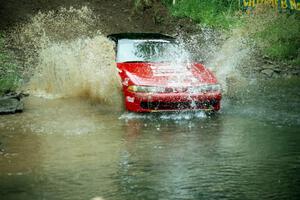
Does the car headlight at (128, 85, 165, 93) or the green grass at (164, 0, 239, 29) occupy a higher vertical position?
the green grass at (164, 0, 239, 29)

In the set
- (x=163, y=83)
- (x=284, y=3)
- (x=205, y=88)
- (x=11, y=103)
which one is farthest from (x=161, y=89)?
(x=284, y=3)

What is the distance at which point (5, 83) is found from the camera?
42.7 ft

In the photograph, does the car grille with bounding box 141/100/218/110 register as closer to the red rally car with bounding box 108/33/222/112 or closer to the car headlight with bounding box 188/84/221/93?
the red rally car with bounding box 108/33/222/112

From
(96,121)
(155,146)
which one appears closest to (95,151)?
(155,146)

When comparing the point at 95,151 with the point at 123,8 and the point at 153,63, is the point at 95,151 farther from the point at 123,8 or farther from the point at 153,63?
the point at 123,8

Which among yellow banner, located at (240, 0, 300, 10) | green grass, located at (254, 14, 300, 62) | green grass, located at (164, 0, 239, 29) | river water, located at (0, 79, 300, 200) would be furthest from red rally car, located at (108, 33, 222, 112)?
yellow banner, located at (240, 0, 300, 10)

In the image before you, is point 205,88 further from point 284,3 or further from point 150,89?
point 284,3

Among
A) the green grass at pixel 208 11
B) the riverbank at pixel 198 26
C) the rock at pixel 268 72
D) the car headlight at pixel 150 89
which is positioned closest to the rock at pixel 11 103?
the car headlight at pixel 150 89

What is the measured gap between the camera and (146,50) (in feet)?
39.5

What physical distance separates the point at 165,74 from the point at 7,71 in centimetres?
673

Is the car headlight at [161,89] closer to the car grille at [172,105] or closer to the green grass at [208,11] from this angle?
the car grille at [172,105]

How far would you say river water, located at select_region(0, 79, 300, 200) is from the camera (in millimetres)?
6109

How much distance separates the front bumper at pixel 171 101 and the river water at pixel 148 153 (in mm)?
201

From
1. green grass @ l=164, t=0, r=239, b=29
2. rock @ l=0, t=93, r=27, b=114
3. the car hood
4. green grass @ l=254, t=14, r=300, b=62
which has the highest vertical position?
green grass @ l=164, t=0, r=239, b=29
